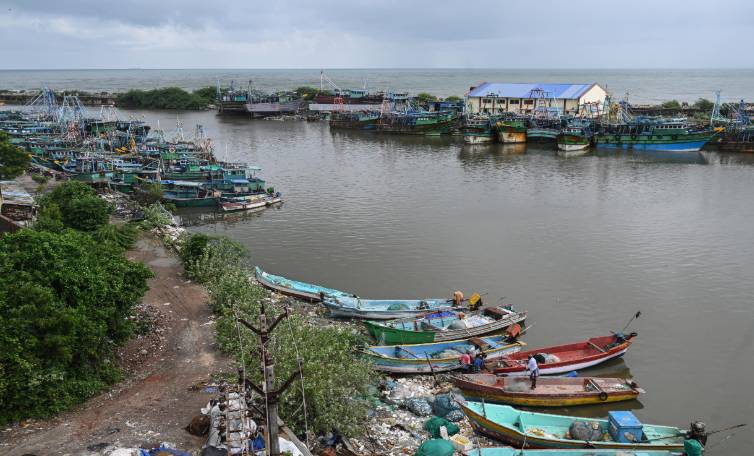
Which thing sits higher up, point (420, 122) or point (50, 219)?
point (420, 122)

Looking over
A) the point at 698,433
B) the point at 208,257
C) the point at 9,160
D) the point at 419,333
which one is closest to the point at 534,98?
the point at 9,160

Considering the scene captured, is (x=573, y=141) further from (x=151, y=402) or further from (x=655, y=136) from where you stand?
(x=151, y=402)

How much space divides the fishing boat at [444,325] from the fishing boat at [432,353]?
36 centimetres

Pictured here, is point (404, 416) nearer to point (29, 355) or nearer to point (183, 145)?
point (29, 355)

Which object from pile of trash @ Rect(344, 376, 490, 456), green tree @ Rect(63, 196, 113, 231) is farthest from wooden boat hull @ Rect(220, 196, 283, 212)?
pile of trash @ Rect(344, 376, 490, 456)

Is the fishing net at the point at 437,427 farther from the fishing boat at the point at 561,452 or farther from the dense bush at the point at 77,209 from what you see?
the dense bush at the point at 77,209

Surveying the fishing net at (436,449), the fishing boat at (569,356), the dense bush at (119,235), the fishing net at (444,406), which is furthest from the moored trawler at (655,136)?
the fishing net at (436,449)

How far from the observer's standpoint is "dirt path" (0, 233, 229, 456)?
10.8 meters

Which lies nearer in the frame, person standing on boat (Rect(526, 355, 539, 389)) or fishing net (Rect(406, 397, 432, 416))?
fishing net (Rect(406, 397, 432, 416))

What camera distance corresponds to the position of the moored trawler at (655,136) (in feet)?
164

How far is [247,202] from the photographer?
A: 33.0 metres

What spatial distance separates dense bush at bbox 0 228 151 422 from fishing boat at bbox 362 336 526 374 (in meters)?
6.22

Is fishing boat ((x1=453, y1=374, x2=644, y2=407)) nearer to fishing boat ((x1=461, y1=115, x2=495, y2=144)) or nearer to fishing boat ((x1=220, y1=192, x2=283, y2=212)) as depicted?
fishing boat ((x1=220, y1=192, x2=283, y2=212))

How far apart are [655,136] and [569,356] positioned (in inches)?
1591
